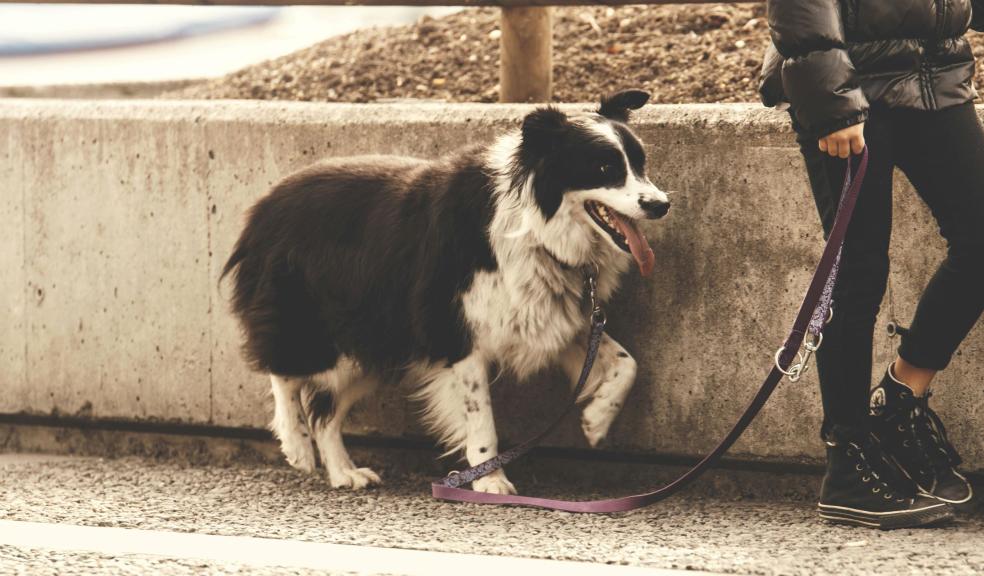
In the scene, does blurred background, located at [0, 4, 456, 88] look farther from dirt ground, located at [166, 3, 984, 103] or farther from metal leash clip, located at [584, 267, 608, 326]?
metal leash clip, located at [584, 267, 608, 326]

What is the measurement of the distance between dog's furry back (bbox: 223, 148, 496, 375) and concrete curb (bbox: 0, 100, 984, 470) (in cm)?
33

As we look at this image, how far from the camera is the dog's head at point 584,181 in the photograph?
4.63 meters

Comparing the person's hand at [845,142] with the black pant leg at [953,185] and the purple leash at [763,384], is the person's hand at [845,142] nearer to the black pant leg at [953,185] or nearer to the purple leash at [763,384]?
the purple leash at [763,384]

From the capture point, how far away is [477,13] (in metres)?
7.50

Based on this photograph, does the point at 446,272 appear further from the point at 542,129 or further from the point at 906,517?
the point at 906,517

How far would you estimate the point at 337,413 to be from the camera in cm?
537

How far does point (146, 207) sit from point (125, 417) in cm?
92

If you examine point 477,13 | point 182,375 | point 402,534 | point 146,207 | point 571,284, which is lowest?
point 402,534

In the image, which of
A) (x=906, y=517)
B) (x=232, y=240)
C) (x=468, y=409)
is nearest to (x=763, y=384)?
(x=906, y=517)

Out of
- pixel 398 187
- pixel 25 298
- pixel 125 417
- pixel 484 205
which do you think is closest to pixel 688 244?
pixel 484 205

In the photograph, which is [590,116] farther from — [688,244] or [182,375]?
[182,375]

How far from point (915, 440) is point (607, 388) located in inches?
44.2

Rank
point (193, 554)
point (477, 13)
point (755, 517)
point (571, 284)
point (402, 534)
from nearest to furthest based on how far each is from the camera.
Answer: point (193, 554)
point (402, 534)
point (755, 517)
point (571, 284)
point (477, 13)

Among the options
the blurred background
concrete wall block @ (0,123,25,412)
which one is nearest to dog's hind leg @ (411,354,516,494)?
concrete wall block @ (0,123,25,412)
